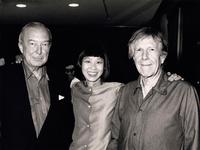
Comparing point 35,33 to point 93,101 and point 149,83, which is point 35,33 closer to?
point 93,101

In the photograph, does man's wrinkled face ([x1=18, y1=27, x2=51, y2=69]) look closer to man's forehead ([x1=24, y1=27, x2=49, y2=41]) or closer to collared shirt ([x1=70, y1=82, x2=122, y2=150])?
man's forehead ([x1=24, y1=27, x2=49, y2=41])

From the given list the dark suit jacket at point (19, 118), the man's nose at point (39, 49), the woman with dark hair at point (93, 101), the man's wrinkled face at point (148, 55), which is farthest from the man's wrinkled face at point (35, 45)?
the man's wrinkled face at point (148, 55)

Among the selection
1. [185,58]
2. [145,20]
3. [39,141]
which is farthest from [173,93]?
[145,20]

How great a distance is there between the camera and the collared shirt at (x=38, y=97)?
2.49 meters

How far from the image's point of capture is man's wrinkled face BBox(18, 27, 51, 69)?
8.46 feet

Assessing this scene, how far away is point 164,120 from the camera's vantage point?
207cm

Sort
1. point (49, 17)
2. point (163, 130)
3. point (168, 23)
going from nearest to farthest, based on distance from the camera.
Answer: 1. point (163, 130)
2. point (168, 23)
3. point (49, 17)

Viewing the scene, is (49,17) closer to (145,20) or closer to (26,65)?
(145,20)

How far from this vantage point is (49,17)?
7.41m

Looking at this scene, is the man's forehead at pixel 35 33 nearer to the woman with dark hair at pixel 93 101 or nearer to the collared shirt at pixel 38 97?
the collared shirt at pixel 38 97

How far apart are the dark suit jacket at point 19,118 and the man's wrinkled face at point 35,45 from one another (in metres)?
→ 0.11

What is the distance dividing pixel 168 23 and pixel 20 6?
281 centimetres

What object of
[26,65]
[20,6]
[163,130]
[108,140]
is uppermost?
[20,6]

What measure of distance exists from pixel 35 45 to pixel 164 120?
119 cm
